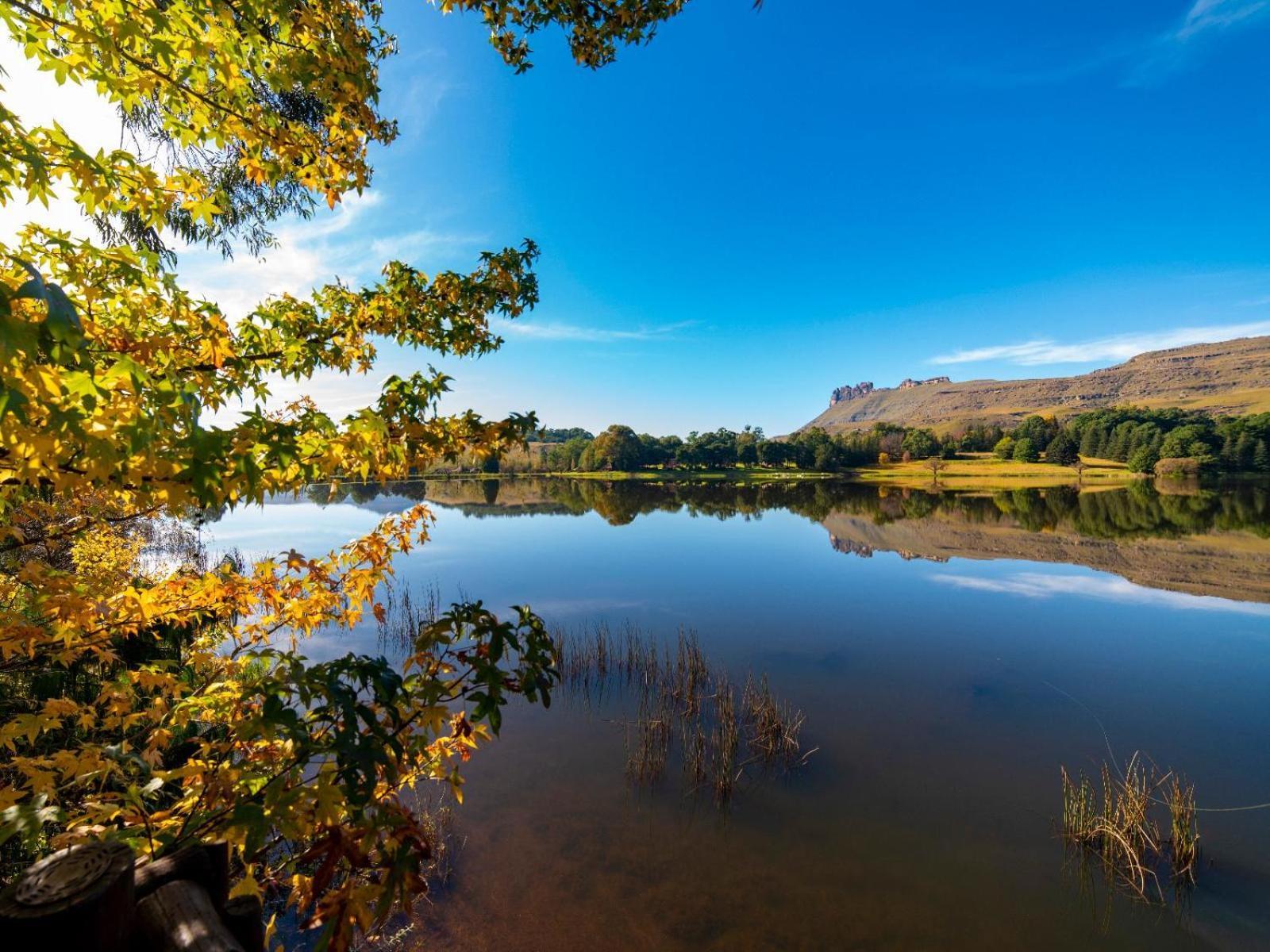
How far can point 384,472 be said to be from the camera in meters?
3.54

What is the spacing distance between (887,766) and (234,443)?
12.2 metres

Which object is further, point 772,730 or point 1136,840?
point 772,730

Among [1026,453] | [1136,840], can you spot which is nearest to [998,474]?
[1026,453]

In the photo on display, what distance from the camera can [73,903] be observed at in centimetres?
160

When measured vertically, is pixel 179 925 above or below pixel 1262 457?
above

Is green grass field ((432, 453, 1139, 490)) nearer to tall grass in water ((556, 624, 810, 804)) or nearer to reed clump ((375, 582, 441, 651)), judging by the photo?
reed clump ((375, 582, 441, 651))

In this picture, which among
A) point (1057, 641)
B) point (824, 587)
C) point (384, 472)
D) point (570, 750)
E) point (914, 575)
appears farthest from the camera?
point (914, 575)

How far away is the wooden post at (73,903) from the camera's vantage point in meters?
1.56

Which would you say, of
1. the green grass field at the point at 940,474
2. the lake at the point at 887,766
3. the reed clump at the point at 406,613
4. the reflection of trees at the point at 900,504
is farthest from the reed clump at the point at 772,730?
the green grass field at the point at 940,474

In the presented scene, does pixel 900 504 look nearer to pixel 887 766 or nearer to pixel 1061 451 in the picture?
pixel 887 766

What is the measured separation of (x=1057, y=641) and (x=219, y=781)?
2228 centimetres

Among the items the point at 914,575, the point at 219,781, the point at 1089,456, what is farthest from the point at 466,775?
the point at 1089,456

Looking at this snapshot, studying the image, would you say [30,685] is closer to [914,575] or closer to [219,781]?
[219,781]

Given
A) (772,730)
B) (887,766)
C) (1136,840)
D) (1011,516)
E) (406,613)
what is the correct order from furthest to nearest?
1. (1011,516)
2. (406,613)
3. (772,730)
4. (887,766)
5. (1136,840)
